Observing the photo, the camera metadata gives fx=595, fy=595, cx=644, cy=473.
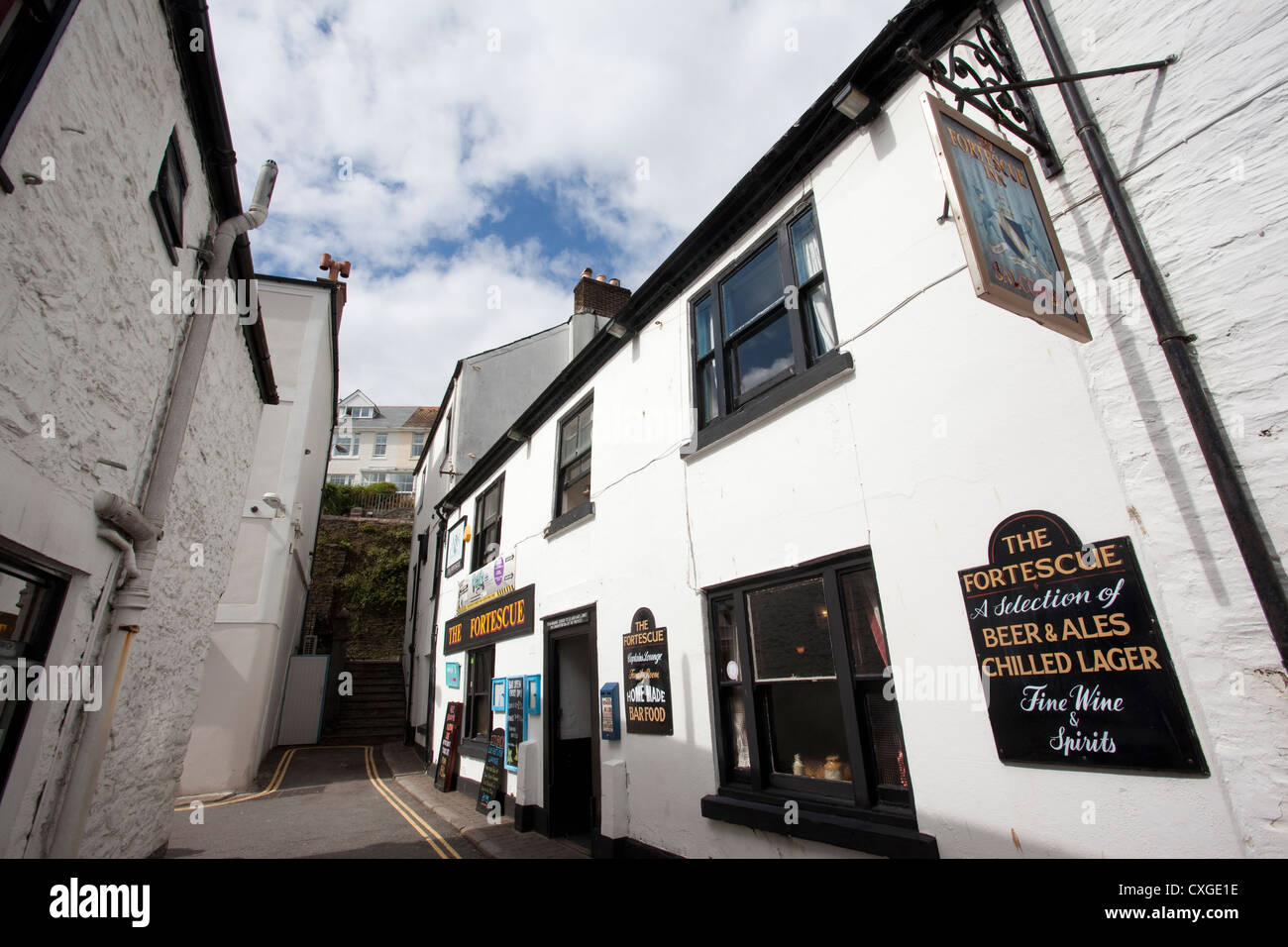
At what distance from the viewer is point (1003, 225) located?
3.18 meters

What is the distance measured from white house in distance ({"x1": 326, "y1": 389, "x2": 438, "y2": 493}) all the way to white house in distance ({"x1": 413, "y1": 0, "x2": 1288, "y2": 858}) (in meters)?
38.1

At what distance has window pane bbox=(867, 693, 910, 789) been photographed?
399 centimetres

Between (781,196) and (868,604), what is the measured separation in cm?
397

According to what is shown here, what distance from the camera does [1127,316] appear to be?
3143 millimetres

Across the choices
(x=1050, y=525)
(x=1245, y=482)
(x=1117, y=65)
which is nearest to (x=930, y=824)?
(x=1050, y=525)

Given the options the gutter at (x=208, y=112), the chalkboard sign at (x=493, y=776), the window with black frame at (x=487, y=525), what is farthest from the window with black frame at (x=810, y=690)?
the window with black frame at (x=487, y=525)

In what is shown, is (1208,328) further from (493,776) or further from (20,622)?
(493,776)

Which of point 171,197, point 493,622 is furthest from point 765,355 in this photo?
point 493,622

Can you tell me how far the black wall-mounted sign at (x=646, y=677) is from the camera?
606 centimetres

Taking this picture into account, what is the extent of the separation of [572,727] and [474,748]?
342 centimetres

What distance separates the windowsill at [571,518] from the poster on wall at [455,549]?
5477 millimetres

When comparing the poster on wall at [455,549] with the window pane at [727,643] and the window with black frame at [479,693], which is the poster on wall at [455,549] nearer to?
the window with black frame at [479,693]

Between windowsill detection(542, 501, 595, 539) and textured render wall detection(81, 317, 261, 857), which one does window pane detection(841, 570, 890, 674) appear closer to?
windowsill detection(542, 501, 595, 539)

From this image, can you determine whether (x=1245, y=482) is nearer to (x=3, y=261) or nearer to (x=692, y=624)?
(x=692, y=624)
